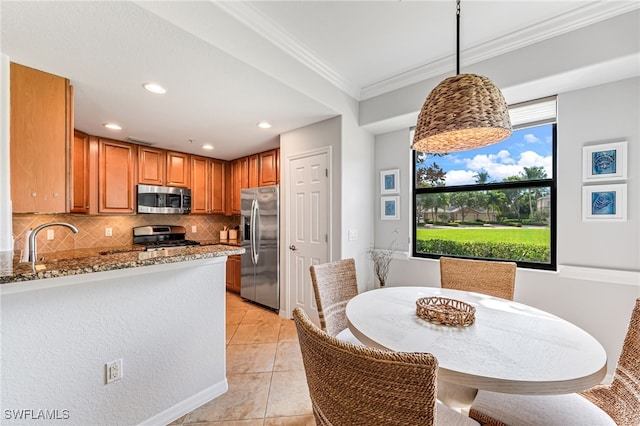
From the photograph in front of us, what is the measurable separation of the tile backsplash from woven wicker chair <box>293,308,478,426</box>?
304 cm

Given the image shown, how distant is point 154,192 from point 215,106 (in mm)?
1957

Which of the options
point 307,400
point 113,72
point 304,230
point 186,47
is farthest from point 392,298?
point 113,72

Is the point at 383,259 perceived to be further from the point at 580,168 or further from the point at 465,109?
the point at 465,109

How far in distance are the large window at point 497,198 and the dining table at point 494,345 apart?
124cm

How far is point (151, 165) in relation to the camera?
3.69 meters

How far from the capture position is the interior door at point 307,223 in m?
2.89

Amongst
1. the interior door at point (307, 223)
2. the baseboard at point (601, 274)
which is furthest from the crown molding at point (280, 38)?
the baseboard at point (601, 274)

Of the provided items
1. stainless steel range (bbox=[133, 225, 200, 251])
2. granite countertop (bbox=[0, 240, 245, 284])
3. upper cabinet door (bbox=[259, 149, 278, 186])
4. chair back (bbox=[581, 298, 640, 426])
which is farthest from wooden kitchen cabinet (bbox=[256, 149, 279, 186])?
chair back (bbox=[581, 298, 640, 426])

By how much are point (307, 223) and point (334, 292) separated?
4.36 ft

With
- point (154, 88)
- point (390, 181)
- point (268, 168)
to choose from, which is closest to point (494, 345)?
point (390, 181)

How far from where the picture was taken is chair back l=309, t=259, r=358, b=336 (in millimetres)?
1686

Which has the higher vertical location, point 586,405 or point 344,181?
point 344,181

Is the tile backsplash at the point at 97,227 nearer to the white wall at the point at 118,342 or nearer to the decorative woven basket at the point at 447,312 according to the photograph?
the white wall at the point at 118,342

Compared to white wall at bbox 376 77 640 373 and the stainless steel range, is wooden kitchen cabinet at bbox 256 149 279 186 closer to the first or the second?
the stainless steel range
